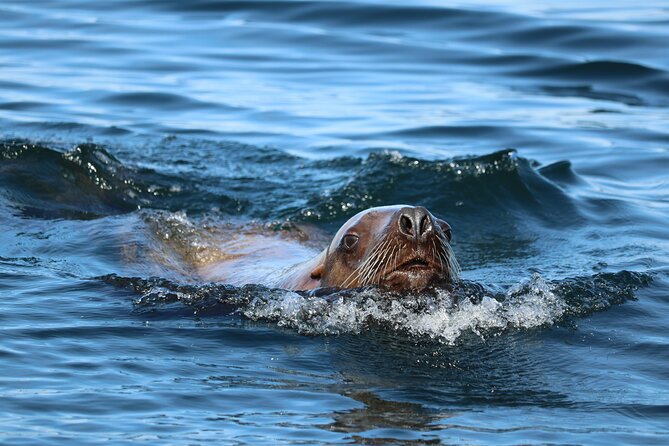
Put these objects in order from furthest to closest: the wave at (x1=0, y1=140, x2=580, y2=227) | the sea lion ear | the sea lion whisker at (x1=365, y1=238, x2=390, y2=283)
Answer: the wave at (x1=0, y1=140, x2=580, y2=227) < the sea lion ear < the sea lion whisker at (x1=365, y1=238, x2=390, y2=283)

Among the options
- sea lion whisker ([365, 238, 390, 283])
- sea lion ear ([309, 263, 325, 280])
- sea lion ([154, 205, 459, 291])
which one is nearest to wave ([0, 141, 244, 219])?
sea lion ([154, 205, 459, 291])

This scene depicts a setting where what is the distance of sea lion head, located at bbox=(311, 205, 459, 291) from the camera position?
640 centimetres

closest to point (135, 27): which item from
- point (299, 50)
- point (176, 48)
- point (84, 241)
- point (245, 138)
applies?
point (176, 48)

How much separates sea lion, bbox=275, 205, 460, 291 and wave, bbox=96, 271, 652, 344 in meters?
0.08

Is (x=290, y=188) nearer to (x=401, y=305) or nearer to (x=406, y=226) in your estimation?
(x=401, y=305)

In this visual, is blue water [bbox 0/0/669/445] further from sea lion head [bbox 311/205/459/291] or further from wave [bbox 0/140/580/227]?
sea lion head [bbox 311/205/459/291]

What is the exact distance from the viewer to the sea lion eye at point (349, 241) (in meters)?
6.80

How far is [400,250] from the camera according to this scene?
6441 mm

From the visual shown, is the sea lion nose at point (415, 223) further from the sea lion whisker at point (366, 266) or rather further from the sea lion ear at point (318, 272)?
the sea lion ear at point (318, 272)

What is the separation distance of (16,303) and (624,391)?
3.36 m

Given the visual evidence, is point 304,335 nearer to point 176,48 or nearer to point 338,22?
point 176,48

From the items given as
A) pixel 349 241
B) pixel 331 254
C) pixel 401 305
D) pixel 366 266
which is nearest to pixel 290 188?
pixel 331 254

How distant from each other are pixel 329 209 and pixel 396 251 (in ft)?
12.7

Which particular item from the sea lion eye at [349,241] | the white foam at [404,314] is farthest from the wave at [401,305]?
the sea lion eye at [349,241]
